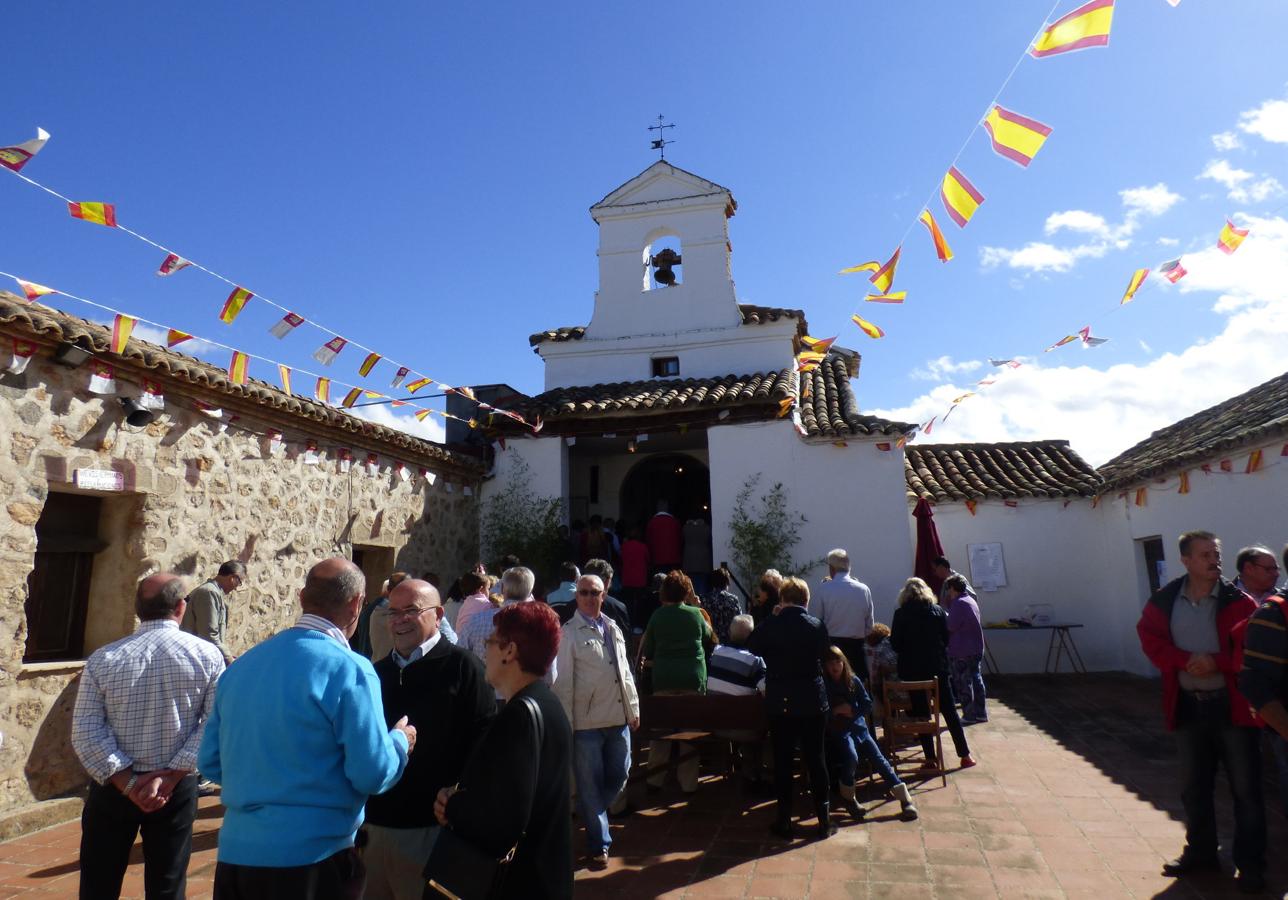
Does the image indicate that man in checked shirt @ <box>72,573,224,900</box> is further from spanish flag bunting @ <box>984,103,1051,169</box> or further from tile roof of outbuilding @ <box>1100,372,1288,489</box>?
tile roof of outbuilding @ <box>1100,372,1288,489</box>

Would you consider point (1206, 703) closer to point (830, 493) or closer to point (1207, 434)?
Answer: point (830, 493)

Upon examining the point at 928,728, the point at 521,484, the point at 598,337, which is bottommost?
the point at 928,728

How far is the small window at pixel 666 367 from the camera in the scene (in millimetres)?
12641

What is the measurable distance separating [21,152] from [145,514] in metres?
2.75

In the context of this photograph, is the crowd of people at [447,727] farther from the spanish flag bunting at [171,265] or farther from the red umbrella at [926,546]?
the red umbrella at [926,546]

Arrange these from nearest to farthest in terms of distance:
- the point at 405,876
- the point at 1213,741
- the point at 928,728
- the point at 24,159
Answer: the point at 405,876 < the point at 1213,741 < the point at 24,159 < the point at 928,728

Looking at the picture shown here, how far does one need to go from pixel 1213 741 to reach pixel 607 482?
925 centimetres

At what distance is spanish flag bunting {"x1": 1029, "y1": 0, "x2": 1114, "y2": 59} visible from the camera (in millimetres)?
4141

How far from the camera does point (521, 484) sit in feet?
36.7

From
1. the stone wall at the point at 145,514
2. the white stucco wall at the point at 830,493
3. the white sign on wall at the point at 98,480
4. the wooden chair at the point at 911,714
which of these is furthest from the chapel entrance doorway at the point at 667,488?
the white sign on wall at the point at 98,480

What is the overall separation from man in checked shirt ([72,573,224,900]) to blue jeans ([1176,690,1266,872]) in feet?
15.6

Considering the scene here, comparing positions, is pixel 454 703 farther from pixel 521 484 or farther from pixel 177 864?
pixel 521 484

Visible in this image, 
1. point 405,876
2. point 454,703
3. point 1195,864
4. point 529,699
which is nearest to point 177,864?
point 405,876

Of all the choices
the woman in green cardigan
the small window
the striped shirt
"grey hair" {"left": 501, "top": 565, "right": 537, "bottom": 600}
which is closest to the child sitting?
the woman in green cardigan
